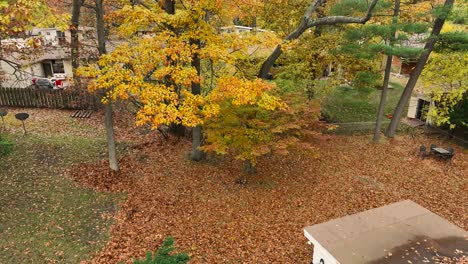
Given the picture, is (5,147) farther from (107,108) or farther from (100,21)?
(100,21)

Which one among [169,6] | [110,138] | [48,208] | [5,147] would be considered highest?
[169,6]

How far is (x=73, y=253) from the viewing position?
1009 cm

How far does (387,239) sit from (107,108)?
11031 millimetres

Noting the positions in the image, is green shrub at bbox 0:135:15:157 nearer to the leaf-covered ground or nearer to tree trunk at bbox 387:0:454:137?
the leaf-covered ground

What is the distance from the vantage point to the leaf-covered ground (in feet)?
36.2

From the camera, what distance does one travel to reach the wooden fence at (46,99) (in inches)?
829

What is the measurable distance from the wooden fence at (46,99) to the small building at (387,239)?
17409mm

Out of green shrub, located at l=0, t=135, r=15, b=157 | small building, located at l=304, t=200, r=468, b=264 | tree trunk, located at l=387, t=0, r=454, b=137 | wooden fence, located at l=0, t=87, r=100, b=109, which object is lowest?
small building, located at l=304, t=200, r=468, b=264

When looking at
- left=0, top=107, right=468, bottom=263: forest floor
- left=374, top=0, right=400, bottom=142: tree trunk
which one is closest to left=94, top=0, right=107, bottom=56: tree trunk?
left=0, top=107, right=468, bottom=263: forest floor

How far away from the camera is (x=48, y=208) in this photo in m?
11.8

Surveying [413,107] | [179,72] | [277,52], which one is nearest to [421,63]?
[413,107]

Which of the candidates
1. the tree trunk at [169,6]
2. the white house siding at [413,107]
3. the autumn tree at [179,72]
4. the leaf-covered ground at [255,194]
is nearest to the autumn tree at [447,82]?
the white house siding at [413,107]

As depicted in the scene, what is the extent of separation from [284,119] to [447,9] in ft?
32.3

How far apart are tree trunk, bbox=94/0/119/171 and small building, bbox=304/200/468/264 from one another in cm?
885
